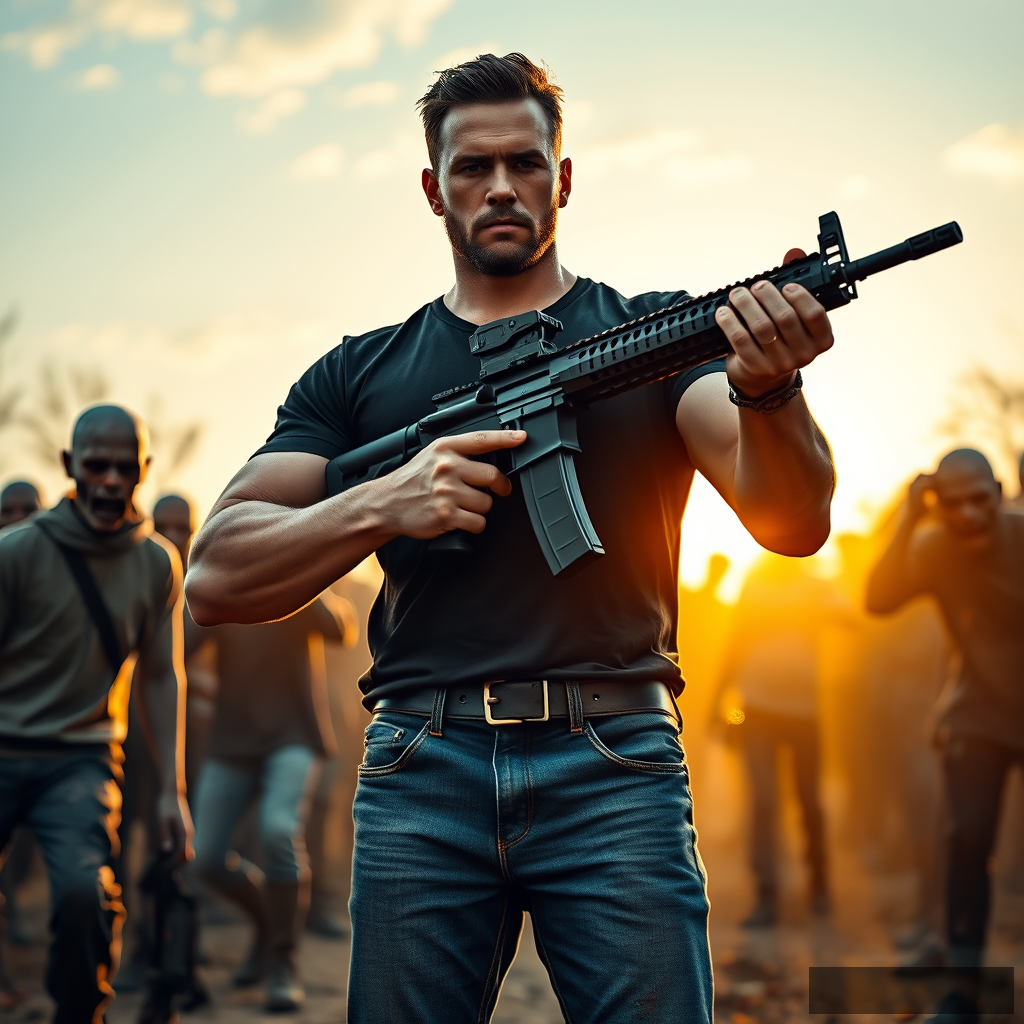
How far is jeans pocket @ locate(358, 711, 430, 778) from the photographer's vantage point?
2.18 metres

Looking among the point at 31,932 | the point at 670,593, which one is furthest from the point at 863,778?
the point at 670,593

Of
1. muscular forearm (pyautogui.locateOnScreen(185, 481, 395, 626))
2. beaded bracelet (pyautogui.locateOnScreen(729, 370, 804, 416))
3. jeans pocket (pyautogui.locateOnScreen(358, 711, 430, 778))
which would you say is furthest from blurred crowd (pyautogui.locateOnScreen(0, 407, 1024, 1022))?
beaded bracelet (pyautogui.locateOnScreen(729, 370, 804, 416))

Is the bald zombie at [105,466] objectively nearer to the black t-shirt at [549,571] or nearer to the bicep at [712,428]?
the black t-shirt at [549,571]

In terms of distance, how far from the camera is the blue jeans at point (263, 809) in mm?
6039

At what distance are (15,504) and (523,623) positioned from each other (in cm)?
637

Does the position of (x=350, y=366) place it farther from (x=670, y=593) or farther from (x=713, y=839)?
(x=713, y=839)

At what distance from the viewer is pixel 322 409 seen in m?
2.58

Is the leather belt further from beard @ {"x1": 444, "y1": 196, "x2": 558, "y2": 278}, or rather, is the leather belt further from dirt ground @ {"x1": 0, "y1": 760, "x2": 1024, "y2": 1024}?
dirt ground @ {"x1": 0, "y1": 760, "x2": 1024, "y2": 1024}

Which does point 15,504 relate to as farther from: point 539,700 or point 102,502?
point 539,700

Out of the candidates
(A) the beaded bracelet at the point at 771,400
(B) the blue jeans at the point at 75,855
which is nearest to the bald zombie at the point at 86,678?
(B) the blue jeans at the point at 75,855

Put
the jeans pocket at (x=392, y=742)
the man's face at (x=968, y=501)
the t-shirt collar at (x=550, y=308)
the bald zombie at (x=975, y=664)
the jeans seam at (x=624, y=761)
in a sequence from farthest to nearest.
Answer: the man's face at (x=968, y=501) < the bald zombie at (x=975, y=664) < the t-shirt collar at (x=550, y=308) < the jeans pocket at (x=392, y=742) < the jeans seam at (x=624, y=761)

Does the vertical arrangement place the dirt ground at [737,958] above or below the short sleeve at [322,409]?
below

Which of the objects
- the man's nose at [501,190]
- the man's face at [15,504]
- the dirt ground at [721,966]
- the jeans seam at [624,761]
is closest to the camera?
the jeans seam at [624,761]

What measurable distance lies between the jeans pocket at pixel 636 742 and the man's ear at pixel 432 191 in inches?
45.3
